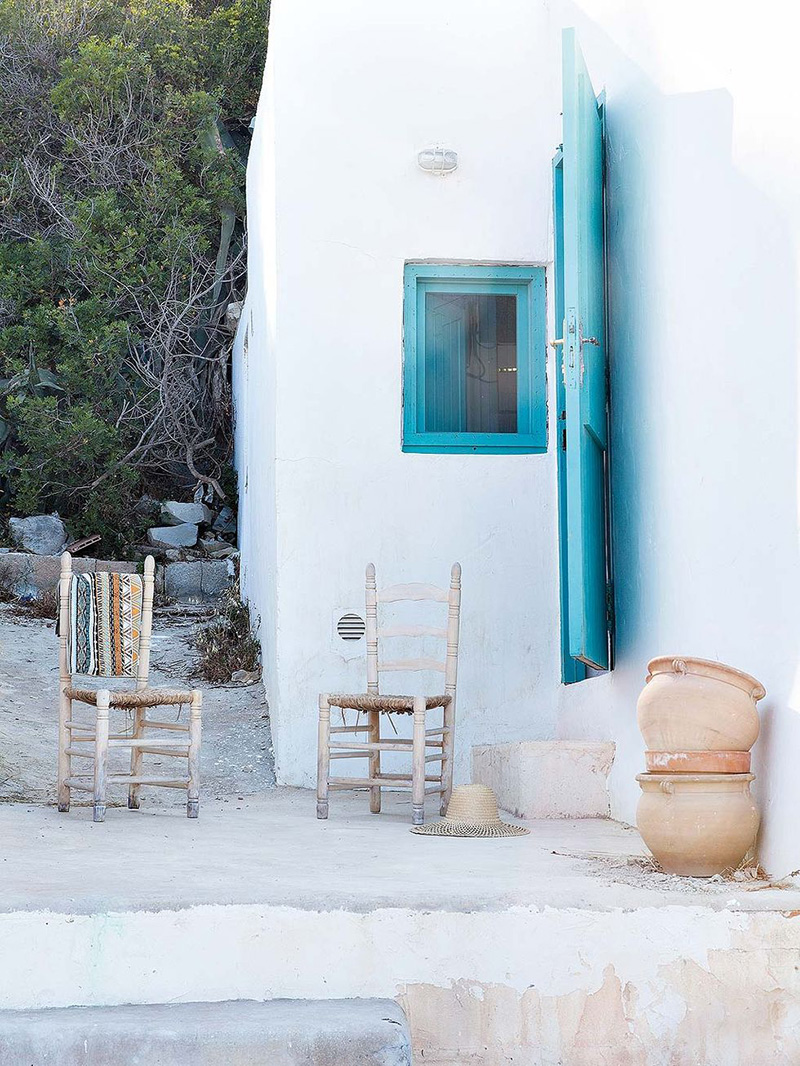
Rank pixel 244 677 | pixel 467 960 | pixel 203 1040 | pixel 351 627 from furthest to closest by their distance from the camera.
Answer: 1. pixel 244 677
2. pixel 351 627
3. pixel 467 960
4. pixel 203 1040

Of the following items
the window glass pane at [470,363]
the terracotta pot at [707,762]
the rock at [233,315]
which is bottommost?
the terracotta pot at [707,762]

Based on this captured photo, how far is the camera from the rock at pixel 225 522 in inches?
456

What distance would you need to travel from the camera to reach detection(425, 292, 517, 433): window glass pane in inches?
242

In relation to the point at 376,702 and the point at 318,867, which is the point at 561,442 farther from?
the point at 318,867

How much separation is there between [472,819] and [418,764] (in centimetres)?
51

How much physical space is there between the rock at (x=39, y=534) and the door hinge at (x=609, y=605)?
7.08 m

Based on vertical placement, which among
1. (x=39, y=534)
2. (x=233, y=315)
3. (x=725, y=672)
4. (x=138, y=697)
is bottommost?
(x=138, y=697)

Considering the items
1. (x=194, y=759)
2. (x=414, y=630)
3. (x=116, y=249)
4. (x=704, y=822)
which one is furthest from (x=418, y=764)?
(x=116, y=249)

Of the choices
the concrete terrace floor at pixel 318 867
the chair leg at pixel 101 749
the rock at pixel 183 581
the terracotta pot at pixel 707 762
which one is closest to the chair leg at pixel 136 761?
the concrete terrace floor at pixel 318 867

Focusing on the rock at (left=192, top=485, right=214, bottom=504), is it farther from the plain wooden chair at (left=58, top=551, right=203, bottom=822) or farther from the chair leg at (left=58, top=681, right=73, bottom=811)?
the chair leg at (left=58, top=681, right=73, bottom=811)

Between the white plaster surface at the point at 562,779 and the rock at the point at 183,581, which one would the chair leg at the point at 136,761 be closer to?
the white plaster surface at the point at 562,779

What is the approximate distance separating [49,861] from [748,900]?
6.16 ft

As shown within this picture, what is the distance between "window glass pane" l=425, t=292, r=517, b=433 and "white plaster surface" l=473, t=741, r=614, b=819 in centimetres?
188

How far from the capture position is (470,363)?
20.3 ft
